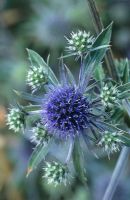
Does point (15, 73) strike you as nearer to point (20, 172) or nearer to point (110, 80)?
point (20, 172)

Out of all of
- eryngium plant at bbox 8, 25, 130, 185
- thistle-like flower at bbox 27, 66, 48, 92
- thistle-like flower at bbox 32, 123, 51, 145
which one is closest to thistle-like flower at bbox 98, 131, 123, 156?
eryngium plant at bbox 8, 25, 130, 185

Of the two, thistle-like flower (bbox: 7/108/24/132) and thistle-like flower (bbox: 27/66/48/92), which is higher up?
thistle-like flower (bbox: 27/66/48/92)

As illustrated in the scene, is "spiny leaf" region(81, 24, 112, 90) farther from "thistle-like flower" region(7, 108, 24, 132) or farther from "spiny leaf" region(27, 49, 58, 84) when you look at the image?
"thistle-like flower" region(7, 108, 24, 132)

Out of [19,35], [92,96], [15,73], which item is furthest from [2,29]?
[92,96]

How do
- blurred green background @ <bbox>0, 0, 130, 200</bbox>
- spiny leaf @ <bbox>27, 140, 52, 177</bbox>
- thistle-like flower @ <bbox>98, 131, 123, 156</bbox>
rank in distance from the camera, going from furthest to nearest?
blurred green background @ <bbox>0, 0, 130, 200</bbox> → spiny leaf @ <bbox>27, 140, 52, 177</bbox> → thistle-like flower @ <bbox>98, 131, 123, 156</bbox>

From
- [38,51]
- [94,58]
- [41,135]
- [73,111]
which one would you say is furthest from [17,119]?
[38,51]

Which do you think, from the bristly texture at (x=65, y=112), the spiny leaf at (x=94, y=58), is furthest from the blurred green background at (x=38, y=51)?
the spiny leaf at (x=94, y=58)

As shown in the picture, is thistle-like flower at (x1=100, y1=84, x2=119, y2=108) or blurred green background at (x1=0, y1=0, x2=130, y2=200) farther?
blurred green background at (x1=0, y1=0, x2=130, y2=200)

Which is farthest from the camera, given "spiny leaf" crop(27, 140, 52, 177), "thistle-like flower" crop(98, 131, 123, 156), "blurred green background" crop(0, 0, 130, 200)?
"blurred green background" crop(0, 0, 130, 200)
